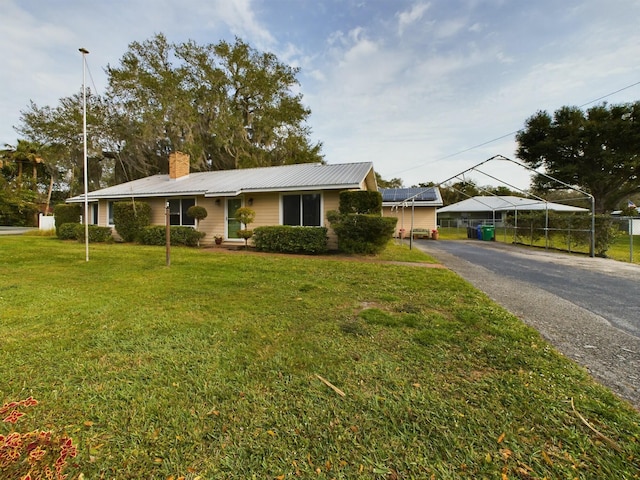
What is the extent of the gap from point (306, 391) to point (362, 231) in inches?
296

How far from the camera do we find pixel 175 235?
1218cm

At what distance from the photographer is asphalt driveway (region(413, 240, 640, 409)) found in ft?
9.02

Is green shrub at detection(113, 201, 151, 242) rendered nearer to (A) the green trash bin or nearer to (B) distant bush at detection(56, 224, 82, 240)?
(B) distant bush at detection(56, 224, 82, 240)

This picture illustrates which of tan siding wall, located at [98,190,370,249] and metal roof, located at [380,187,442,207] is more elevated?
metal roof, located at [380,187,442,207]

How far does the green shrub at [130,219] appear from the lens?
515 inches

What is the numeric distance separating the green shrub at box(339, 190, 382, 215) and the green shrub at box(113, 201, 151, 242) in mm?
9694

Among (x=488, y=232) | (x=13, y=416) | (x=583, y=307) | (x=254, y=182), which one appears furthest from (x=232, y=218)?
(x=488, y=232)

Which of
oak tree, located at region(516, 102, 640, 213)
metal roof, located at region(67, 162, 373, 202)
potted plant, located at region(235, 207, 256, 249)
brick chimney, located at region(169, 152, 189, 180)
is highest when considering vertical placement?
oak tree, located at region(516, 102, 640, 213)

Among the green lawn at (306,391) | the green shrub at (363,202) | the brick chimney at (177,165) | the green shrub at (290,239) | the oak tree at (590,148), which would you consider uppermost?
the oak tree at (590,148)

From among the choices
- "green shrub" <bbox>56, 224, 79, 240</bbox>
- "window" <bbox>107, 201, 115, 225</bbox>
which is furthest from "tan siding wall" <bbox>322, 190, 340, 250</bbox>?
"green shrub" <bbox>56, 224, 79, 240</bbox>

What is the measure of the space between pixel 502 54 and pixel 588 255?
8654 millimetres

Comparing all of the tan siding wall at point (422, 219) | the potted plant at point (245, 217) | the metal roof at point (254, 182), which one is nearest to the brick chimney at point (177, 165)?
the metal roof at point (254, 182)

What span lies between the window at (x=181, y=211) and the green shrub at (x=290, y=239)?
4.37 metres

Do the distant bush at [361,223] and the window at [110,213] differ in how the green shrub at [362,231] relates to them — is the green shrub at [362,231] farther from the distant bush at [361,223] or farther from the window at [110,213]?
the window at [110,213]
